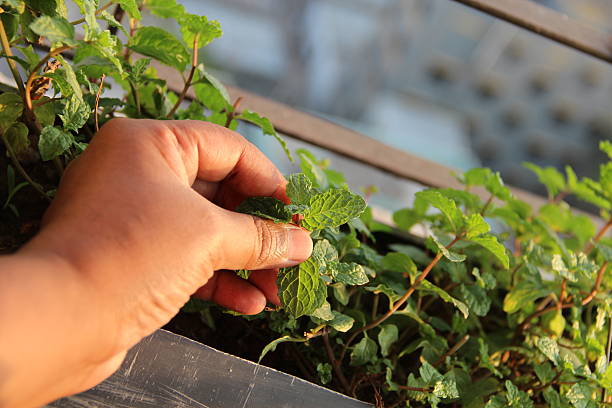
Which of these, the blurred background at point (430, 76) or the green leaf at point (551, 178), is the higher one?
the green leaf at point (551, 178)

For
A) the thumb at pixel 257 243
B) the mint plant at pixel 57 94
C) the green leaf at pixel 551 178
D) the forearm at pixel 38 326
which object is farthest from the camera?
the green leaf at pixel 551 178

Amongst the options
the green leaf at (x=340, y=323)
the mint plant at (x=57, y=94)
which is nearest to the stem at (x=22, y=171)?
the mint plant at (x=57, y=94)

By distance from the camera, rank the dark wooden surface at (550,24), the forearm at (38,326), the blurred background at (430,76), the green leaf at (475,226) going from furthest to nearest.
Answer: the blurred background at (430,76) < the dark wooden surface at (550,24) < the green leaf at (475,226) < the forearm at (38,326)

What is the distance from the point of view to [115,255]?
527 mm

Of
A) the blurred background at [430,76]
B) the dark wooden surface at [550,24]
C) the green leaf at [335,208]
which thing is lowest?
the blurred background at [430,76]

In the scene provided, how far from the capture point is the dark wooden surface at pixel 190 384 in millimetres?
707

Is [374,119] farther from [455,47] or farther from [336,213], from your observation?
[336,213]

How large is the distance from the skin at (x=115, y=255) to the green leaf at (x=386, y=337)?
0.28 metres

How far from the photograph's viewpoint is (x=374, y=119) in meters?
2.77

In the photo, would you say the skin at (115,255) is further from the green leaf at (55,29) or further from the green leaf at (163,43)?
the green leaf at (163,43)

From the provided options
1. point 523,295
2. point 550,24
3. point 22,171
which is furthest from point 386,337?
point 550,24

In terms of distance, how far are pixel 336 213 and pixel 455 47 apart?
2.56m

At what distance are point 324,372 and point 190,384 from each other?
0.22 m

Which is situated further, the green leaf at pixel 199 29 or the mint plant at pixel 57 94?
the green leaf at pixel 199 29
